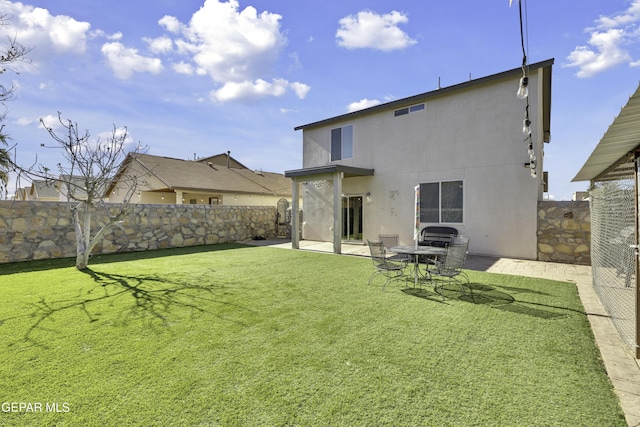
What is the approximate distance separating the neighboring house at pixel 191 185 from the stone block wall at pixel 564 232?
16910 millimetres

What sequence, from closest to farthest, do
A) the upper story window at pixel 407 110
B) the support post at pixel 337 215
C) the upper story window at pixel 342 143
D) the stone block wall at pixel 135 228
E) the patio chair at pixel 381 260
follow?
1. the patio chair at pixel 381 260
2. the stone block wall at pixel 135 228
3. the support post at pixel 337 215
4. the upper story window at pixel 407 110
5. the upper story window at pixel 342 143

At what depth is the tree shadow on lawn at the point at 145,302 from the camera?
4.31 meters

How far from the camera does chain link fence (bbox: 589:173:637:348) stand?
4.09 meters

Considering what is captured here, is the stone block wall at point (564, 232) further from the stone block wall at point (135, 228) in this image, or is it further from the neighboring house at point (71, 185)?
the neighboring house at point (71, 185)

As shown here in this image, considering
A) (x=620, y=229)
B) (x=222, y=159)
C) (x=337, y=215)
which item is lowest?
(x=620, y=229)

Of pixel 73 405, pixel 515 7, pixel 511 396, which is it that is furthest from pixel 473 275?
pixel 73 405

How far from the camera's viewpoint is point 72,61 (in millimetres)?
10008

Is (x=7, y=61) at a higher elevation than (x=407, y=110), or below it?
below

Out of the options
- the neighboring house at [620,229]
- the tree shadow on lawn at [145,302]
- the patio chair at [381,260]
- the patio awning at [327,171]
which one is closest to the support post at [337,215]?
the patio awning at [327,171]

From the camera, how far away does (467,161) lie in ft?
33.7

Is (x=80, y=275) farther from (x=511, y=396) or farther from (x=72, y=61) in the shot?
(x=511, y=396)

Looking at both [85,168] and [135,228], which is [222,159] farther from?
[85,168]

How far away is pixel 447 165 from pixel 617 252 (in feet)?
19.0

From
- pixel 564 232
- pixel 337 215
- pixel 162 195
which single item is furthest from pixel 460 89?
pixel 162 195
